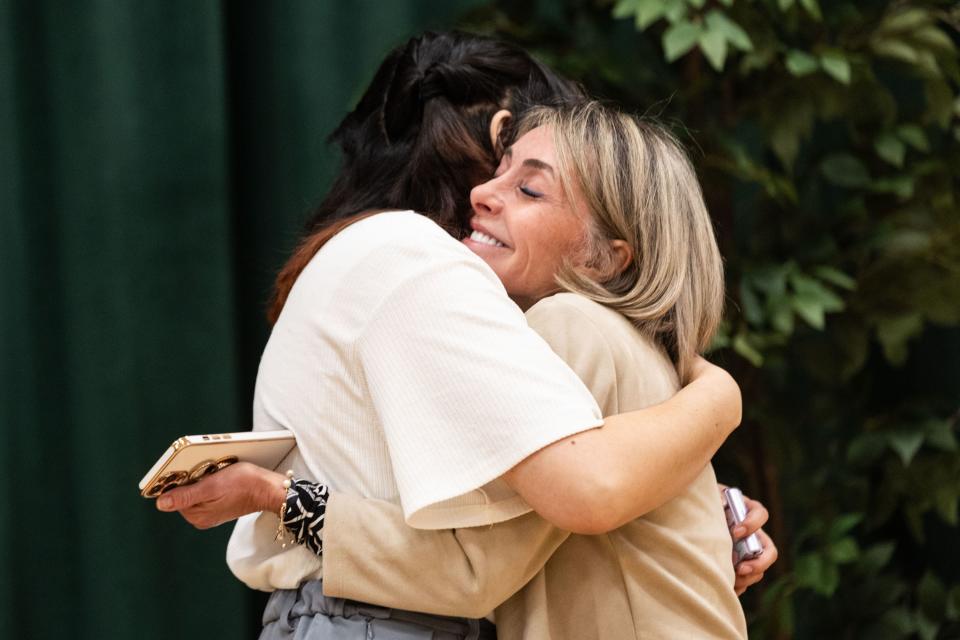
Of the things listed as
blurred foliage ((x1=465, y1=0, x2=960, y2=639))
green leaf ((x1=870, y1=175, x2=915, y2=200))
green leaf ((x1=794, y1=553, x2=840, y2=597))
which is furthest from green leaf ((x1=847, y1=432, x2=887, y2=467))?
green leaf ((x1=870, y1=175, x2=915, y2=200))

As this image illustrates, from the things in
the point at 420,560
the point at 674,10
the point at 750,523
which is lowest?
the point at 750,523

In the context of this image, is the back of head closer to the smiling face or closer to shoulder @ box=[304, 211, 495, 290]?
the smiling face

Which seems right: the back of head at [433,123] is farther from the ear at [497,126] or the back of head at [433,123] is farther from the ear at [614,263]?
the ear at [614,263]

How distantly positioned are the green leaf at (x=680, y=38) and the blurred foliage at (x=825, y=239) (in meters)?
0.08

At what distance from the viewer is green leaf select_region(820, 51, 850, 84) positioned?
6.39 feet

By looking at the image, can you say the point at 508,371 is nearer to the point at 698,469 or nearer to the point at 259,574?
the point at 698,469

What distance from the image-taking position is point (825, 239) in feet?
7.27

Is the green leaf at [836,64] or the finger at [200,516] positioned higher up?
the green leaf at [836,64]

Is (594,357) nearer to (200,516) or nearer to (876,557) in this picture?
(200,516)

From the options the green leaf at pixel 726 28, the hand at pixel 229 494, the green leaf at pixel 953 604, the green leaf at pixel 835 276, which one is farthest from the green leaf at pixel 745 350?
the hand at pixel 229 494

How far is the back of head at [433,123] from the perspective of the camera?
4.67 ft

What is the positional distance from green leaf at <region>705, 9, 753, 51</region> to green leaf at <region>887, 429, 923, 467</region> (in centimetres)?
85

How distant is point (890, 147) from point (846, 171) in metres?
0.09

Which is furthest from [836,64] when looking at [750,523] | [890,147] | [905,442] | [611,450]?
[611,450]
